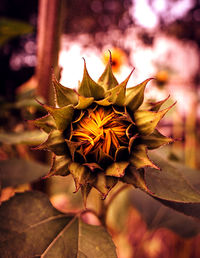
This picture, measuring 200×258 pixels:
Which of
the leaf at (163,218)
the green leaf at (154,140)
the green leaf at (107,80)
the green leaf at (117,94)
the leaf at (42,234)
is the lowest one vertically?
the leaf at (163,218)

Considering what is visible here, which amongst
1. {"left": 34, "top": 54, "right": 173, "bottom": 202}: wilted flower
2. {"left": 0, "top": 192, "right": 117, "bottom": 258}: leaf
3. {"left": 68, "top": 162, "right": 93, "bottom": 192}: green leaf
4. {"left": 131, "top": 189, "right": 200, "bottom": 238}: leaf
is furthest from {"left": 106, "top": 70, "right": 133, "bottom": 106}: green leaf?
{"left": 131, "top": 189, "right": 200, "bottom": 238}: leaf

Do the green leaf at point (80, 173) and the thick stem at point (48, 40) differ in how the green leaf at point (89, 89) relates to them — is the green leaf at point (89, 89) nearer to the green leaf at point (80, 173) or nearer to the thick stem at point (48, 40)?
the green leaf at point (80, 173)

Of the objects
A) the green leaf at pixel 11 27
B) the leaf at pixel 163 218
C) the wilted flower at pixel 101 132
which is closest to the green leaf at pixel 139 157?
the wilted flower at pixel 101 132

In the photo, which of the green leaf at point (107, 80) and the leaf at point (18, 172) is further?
the leaf at point (18, 172)

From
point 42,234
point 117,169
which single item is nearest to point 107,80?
point 117,169

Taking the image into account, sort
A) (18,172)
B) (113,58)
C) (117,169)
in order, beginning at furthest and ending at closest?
(113,58)
(18,172)
(117,169)

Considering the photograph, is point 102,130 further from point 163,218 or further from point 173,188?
point 163,218
